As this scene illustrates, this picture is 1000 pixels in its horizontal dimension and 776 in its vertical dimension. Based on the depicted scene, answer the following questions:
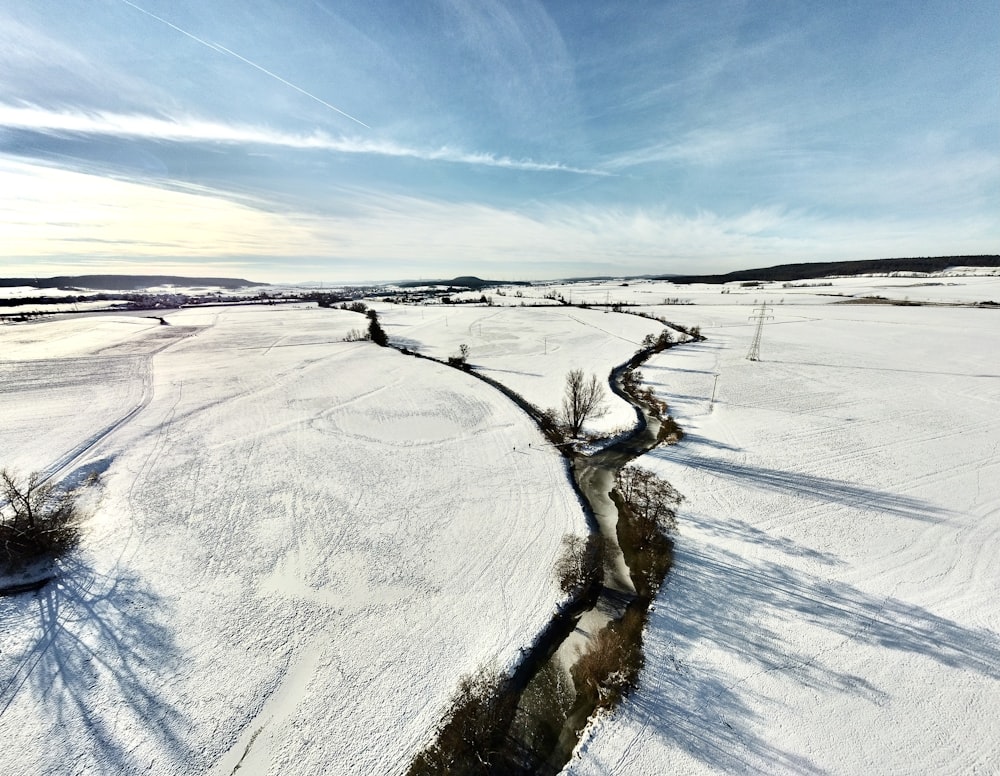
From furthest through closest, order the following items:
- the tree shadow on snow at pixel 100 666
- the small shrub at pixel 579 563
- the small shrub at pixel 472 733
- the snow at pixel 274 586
→ the small shrub at pixel 579 563
the snow at pixel 274 586
the tree shadow on snow at pixel 100 666
the small shrub at pixel 472 733

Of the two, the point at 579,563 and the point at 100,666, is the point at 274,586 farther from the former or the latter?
the point at 579,563

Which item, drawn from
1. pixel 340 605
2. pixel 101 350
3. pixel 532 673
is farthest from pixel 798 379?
pixel 101 350

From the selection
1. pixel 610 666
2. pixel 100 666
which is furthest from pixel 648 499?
pixel 100 666

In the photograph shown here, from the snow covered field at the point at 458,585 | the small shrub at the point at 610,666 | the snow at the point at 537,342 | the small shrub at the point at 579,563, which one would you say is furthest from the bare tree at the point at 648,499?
the snow at the point at 537,342

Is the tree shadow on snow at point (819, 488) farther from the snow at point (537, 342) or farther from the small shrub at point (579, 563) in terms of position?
the small shrub at point (579, 563)

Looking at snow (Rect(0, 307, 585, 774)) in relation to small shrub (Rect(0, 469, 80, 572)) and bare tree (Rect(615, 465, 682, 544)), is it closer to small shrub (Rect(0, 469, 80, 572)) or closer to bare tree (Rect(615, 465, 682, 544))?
small shrub (Rect(0, 469, 80, 572))

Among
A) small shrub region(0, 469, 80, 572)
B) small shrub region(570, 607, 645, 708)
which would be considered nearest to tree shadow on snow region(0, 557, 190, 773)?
small shrub region(0, 469, 80, 572)

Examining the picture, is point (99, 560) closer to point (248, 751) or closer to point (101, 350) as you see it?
point (248, 751)
